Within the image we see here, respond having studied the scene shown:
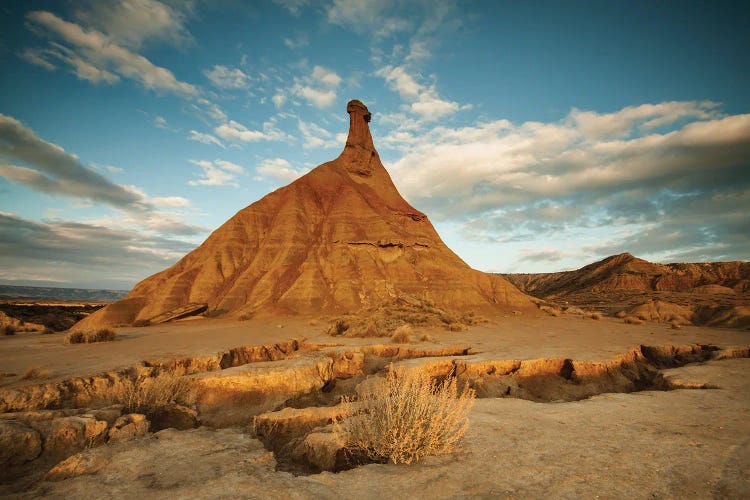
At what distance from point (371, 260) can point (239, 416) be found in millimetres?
25241

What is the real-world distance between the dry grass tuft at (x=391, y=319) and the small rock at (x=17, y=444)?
12.3 m

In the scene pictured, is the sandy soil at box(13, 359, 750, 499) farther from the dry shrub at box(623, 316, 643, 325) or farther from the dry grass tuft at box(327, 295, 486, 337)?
the dry shrub at box(623, 316, 643, 325)

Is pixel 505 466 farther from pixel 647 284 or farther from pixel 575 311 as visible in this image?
pixel 647 284

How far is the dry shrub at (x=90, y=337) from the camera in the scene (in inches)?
540

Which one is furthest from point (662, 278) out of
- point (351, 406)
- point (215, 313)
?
point (351, 406)

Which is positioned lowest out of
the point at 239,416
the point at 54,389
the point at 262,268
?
the point at 239,416

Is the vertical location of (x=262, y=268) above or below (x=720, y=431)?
above

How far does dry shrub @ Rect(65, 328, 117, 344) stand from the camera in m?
13.7

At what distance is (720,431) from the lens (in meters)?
4.89

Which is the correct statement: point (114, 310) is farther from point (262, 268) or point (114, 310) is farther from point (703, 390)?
point (703, 390)

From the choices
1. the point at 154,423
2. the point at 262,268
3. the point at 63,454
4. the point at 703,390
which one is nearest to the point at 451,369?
the point at 703,390

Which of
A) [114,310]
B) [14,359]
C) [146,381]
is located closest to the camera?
[146,381]

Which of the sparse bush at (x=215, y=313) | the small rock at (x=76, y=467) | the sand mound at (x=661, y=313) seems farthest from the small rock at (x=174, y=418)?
the sand mound at (x=661, y=313)

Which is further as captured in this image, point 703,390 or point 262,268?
point 262,268
